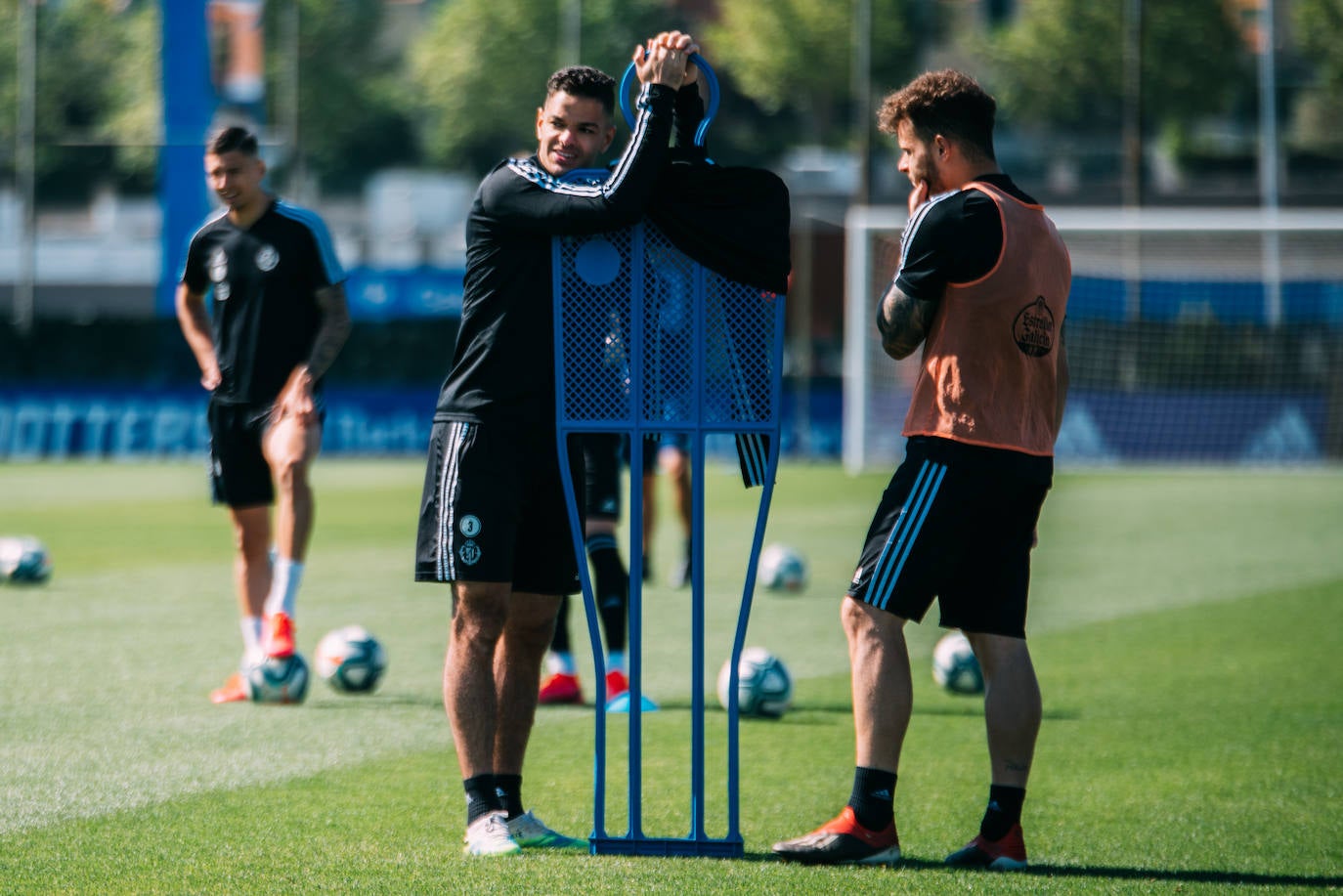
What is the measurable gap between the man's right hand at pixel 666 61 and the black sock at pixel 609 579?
3199 mm

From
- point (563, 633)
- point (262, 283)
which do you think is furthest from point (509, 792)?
point (262, 283)

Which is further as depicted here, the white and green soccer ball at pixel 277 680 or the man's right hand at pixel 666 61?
the white and green soccer ball at pixel 277 680

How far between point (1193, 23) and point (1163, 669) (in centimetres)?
5244

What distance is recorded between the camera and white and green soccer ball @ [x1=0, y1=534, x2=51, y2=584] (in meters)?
11.2

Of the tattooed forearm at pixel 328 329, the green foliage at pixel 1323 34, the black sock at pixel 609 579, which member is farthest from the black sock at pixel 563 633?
the green foliage at pixel 1323 34

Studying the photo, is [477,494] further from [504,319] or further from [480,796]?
[480,796]

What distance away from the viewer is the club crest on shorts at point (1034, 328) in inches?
185

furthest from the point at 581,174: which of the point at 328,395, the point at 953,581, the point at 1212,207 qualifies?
A: the point at 1212,207

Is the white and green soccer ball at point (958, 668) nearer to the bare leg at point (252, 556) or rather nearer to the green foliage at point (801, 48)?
the bare leg at point (252, 556)

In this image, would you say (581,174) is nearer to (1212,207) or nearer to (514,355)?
(514,355)

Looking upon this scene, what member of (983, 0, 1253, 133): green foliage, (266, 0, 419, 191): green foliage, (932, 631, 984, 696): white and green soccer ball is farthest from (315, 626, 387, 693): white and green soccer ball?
(266, 0, 419, 191): green foliage

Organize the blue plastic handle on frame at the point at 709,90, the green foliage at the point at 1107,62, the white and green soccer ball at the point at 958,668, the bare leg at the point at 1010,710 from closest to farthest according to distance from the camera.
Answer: the blue plastic handle on frame at the point at 709,90, the bare leg at the point at 1010,710, the white and green soccer ball at the point at 958,668, the green foliage at the point at 1107,62

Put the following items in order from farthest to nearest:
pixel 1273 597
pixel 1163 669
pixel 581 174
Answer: pixel 1273 597 → pixel 1163 669 → pixel 581 174

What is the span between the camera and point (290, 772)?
228 inches
